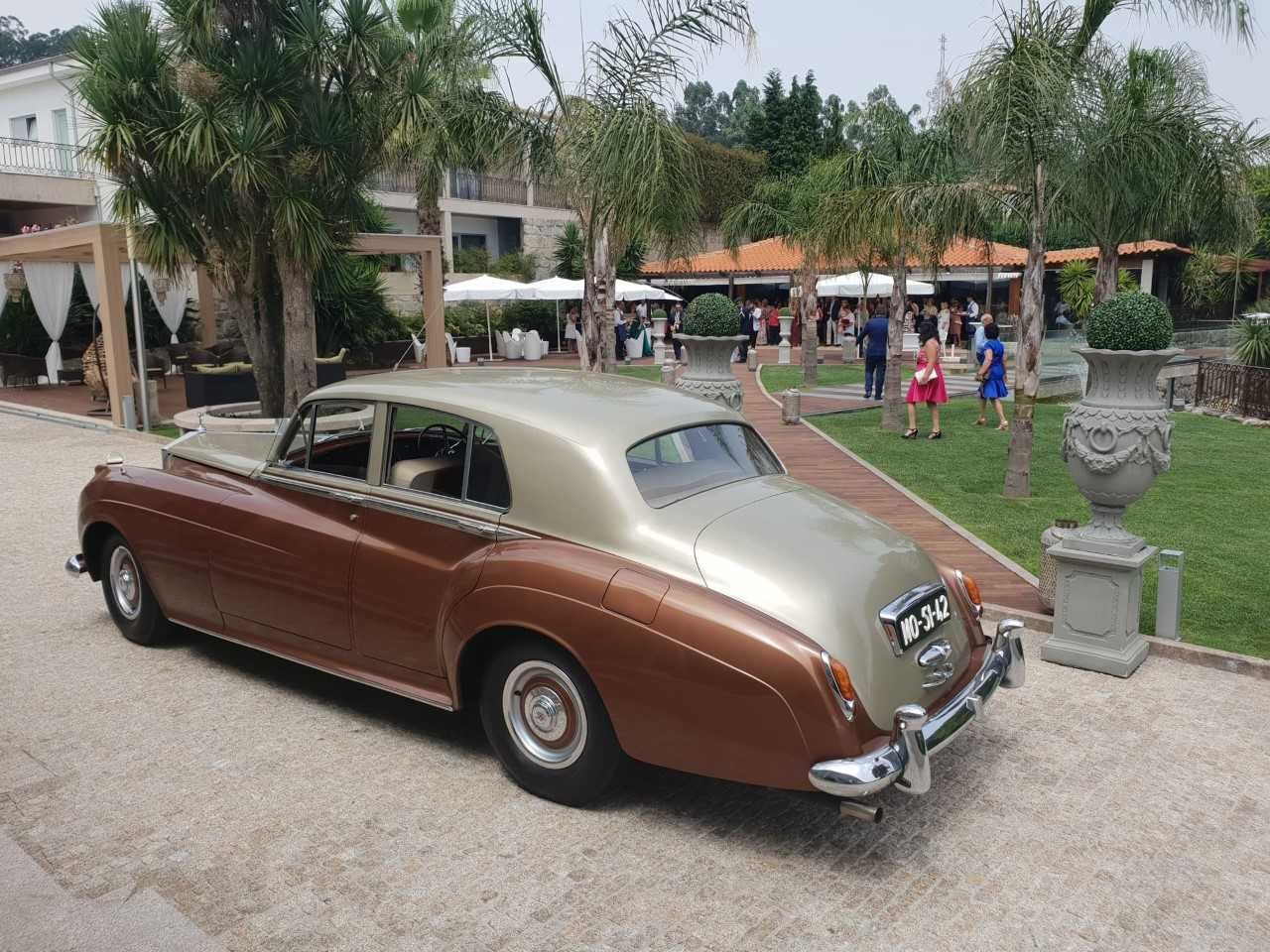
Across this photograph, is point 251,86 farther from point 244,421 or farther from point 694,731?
point 694,731

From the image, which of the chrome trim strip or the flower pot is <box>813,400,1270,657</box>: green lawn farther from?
the chrome trim strip

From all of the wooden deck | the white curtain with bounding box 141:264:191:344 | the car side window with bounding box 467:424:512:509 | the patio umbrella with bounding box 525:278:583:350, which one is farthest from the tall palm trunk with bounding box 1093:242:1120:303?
the white curtain with bounding box 141:264:191:344

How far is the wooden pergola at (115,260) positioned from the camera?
14.6m

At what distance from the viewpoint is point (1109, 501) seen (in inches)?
215

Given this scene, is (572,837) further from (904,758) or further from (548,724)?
(904,758)

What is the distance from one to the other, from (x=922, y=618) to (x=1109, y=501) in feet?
7.18

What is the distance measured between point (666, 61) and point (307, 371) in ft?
21.7

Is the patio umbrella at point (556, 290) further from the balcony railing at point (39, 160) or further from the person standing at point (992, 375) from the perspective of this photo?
the person standing at point (992, 375)

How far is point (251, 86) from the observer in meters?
12.6

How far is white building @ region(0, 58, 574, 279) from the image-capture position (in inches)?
955

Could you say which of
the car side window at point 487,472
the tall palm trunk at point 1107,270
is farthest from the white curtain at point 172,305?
the car side window at point 487,472

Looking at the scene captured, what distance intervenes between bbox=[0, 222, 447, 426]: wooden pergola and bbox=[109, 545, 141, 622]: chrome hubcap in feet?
33.4

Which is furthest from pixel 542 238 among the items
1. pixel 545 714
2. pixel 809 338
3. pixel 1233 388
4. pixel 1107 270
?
pixel 545 714

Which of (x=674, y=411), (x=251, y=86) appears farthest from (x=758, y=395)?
(x=674, y=411)
